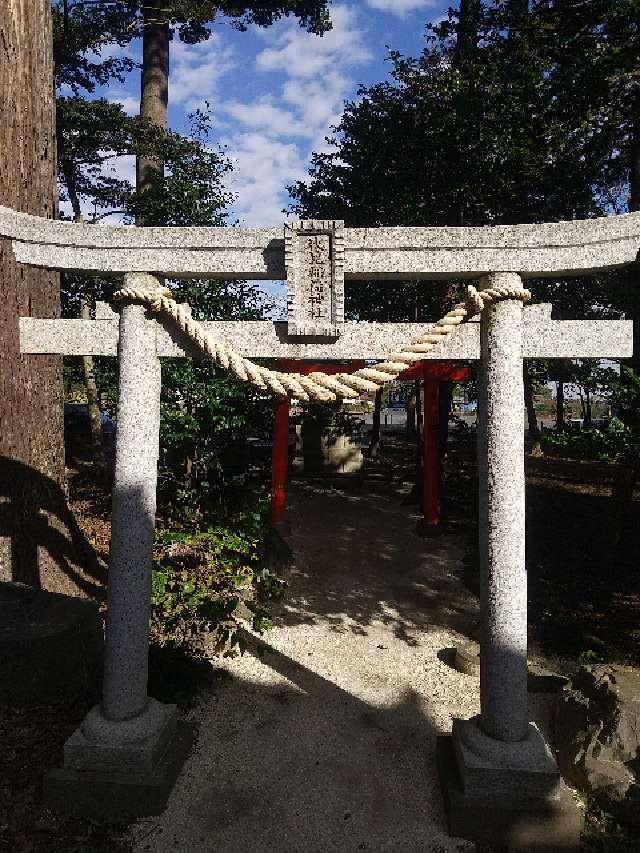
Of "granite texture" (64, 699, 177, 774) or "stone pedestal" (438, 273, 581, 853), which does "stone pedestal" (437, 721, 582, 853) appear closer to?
"stone pedestal" (438, 273, 581, 853)

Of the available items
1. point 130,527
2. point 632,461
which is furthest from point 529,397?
point 130,527

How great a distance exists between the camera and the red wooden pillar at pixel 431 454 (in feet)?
32.7

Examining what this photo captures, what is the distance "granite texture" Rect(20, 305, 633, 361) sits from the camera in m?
3.27

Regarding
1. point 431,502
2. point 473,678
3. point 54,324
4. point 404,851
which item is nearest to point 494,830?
point 404,851

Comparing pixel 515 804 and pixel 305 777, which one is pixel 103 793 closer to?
pixel 305 777

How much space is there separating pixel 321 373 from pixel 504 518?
63.3 inches

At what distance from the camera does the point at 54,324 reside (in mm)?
3561

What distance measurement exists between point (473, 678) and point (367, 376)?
164 inches

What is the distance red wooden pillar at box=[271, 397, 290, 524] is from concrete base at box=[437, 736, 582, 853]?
700 cm

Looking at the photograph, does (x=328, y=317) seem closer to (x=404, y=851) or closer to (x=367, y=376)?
(x=367, y=376)

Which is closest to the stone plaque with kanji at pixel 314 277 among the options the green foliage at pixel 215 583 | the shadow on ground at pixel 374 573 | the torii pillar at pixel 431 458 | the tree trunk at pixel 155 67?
the green foliage at pixel 215 583

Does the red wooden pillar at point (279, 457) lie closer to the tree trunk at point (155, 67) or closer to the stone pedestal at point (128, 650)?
the stone pedestal at point (128, 650)

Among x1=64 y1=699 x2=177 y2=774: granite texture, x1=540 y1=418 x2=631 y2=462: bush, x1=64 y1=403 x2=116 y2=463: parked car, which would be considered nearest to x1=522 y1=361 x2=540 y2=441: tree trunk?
x1=540 y1=418 x2=631 y2=462: bush

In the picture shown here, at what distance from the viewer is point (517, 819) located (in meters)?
3.30
